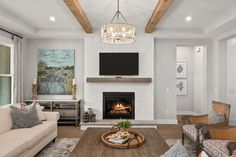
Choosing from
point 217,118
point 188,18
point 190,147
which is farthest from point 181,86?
point 217,118

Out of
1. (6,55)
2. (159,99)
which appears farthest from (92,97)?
(6,55)

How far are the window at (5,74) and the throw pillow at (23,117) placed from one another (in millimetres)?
1788

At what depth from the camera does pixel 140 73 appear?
246 inches

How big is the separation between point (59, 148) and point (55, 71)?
9.95ft

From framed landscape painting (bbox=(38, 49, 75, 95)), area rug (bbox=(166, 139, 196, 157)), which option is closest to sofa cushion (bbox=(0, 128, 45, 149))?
area rug (bbox=(166, 139, 196, 157))

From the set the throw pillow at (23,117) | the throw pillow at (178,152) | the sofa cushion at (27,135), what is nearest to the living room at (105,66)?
Result: the throw pillow at (23,117)

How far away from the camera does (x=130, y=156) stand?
8.32ft

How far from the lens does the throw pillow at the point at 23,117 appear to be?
3.87 m

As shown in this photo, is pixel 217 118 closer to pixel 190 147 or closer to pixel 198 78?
pixel 190 147

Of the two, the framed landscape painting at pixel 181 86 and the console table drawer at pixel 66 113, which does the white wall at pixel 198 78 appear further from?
the console table drawer at pixel 66 113

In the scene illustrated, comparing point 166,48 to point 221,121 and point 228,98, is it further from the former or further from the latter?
point 221,121

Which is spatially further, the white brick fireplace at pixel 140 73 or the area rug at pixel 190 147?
the white brick fireplace at pixel 140 73

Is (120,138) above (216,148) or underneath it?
above

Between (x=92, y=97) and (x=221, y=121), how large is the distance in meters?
3.49
